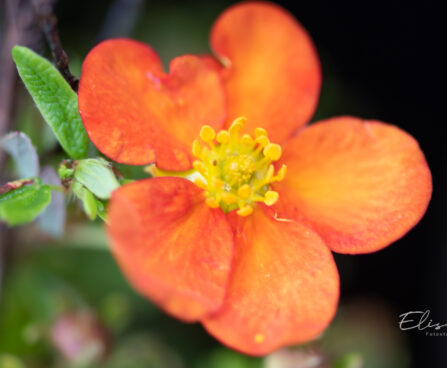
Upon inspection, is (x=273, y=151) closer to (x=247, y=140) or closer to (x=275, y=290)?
(x=247, y=140)

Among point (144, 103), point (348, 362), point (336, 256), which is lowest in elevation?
point (336, 256)

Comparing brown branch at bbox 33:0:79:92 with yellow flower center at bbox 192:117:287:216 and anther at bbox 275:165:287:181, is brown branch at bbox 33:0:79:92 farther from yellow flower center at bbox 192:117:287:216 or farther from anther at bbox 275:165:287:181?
anther at bbox 275:165:287:181

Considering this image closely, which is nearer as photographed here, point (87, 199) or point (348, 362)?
point (87, 199)

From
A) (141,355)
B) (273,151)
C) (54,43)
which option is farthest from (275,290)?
(141,355)

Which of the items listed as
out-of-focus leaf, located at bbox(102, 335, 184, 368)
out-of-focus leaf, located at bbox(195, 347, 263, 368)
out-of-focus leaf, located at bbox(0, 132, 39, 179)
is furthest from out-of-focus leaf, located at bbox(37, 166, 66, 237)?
out-of-focus leaf, located at bbox(195, 347, 263, 368)

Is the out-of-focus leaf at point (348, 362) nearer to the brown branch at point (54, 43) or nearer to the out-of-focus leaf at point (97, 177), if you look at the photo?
the out-of-focus leaf at point (97, 177)

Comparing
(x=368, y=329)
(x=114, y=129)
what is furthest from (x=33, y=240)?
(x=368, y=329)

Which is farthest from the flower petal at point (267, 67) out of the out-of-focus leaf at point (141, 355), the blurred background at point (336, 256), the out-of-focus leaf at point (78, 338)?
the out-of-focus leaf at point (141, 355)
